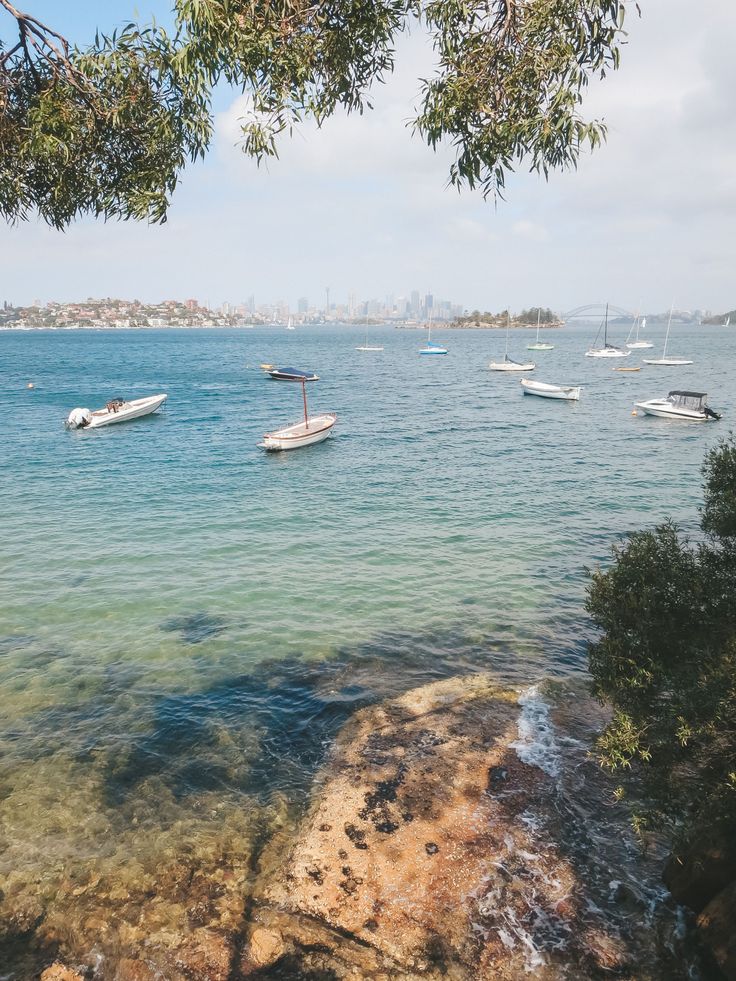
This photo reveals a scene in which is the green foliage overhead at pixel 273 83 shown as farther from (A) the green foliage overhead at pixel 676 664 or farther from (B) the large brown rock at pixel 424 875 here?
(B) the large brown rock at pixel 424 875

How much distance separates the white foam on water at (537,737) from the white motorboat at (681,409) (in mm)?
54833

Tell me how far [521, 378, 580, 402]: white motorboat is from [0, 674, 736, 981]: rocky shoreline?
230 ft

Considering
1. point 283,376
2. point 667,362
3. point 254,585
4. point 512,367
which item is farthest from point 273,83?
point 667,362

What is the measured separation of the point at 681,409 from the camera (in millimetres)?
63031

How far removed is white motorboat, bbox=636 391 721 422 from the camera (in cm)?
6209

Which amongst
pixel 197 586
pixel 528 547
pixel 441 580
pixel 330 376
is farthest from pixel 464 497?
pixel 330 376

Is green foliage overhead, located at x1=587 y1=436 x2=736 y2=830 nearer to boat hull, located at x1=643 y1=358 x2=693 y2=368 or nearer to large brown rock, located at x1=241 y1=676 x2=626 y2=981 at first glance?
large brown rock, located at x1=241 y1=676 x2=626 y2=981

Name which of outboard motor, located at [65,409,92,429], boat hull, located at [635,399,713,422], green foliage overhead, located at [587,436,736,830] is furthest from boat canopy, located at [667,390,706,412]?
outboard motor, located at [65,409,92,429]

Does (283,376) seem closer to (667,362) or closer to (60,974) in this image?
(667,362)

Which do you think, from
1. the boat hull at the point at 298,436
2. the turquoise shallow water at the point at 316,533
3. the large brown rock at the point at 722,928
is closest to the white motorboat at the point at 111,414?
the turquoise shallow water at the point at 316,533

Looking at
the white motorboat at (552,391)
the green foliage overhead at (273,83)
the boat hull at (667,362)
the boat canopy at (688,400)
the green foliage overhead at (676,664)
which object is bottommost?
the boat hull at (667,362)

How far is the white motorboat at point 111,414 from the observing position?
59.3m

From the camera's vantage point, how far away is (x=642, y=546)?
12320mm

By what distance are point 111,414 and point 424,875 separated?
2308 inches
